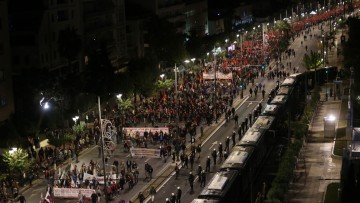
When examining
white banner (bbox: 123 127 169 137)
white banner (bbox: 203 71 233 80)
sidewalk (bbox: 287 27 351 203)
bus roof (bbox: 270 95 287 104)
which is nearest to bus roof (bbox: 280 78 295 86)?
sidewalk (bbox: 287 27 351 203)

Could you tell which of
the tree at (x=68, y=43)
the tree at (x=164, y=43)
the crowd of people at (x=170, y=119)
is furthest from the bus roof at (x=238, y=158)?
the tree at (x=164, y=43)

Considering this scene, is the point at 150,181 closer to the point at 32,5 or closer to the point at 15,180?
the point at 15,180

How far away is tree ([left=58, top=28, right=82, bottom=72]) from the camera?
87.0 metres

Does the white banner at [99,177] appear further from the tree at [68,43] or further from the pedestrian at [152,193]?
the tree at [68,43]

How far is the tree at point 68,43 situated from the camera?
87.0m

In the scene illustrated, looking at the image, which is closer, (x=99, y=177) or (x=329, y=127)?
(x=99, y=177)

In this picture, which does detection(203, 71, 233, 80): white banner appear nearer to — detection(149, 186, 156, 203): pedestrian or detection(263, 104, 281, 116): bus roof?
detection(263, 104, 281, 116): bus roof

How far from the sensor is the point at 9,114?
3002 inches

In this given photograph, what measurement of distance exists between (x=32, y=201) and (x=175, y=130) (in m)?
21.1

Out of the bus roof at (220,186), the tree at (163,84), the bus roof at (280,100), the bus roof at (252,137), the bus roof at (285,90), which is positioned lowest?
the bus roof at (220,186)

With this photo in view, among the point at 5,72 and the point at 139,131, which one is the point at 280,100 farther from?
the point at 5,72

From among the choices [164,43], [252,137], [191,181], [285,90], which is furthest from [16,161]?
[164,43]

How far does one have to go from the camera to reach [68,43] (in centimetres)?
8712

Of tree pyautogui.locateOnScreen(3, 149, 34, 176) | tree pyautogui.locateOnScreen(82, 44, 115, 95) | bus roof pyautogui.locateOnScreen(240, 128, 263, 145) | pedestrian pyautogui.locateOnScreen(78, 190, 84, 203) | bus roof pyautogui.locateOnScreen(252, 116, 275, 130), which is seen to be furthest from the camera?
tree pyautogui.locateOnScreen(82, 44, 115, 95)
